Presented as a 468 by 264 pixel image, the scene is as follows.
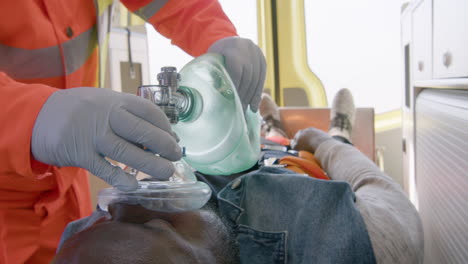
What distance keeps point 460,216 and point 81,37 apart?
1.05 metres

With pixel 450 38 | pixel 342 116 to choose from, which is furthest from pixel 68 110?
pixel 342 116

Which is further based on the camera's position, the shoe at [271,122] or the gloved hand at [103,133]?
the shoe at [271,122]

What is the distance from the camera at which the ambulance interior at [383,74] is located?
2.87 feet

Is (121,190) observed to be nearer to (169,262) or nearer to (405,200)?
(169,262)

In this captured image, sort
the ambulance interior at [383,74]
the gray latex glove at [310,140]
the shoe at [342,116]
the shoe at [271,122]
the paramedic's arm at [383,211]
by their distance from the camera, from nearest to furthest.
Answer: the paramedic's arm at [383,211], the ambulance interior at [383,74], the gray latex glove at [310,140], the shoe at [342,116], the shoe at [271,122]

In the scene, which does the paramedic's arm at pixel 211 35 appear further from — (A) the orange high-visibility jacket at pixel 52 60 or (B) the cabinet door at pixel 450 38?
(B) the cabinet door at pixel 450 38

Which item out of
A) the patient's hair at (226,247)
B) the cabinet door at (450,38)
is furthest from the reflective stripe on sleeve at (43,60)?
the cabinet door at (450,38)

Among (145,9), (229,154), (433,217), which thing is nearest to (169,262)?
(229,154)

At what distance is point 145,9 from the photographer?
1.05 metres

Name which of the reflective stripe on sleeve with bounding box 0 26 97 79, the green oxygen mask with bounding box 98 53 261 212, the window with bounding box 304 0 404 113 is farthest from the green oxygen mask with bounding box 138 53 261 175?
the window with bounding box 304 0 404 113

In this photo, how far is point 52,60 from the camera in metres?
0.85

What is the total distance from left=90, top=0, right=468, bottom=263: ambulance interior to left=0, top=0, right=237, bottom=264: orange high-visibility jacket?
197mm

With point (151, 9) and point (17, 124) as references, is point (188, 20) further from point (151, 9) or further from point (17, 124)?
point (17, 124)

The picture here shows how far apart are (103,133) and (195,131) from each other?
162 millimetres
